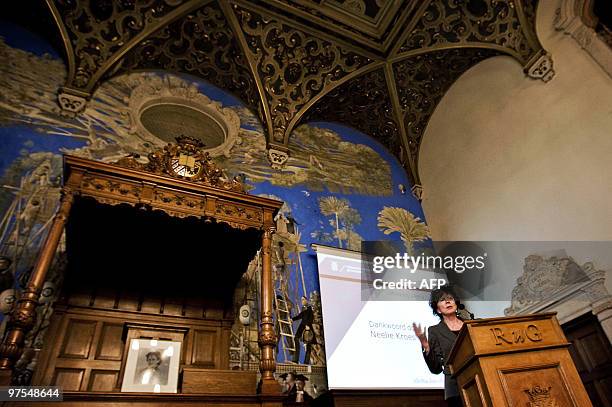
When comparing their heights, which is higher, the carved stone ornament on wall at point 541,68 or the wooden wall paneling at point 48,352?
the carved stone ornament on wall at point 541,68

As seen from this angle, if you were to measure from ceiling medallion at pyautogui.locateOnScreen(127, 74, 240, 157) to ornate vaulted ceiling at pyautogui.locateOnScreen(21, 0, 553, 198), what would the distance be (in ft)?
1.39

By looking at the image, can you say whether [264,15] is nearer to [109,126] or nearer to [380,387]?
[109,126]

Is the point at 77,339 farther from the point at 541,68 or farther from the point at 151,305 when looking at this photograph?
the point at 541,68

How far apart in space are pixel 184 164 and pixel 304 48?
439 cm

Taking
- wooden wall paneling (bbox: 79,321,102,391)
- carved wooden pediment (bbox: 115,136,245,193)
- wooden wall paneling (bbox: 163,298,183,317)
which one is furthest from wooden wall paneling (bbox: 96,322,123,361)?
carved wooden pediment (bbox: 115,136,245,193)

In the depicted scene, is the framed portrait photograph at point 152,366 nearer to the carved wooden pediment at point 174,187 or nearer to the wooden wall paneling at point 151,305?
the wooden wall paneling at point 151,305

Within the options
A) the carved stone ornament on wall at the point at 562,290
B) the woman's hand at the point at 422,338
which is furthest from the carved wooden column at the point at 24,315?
the carved stone ornament on wall at the point at 562,290

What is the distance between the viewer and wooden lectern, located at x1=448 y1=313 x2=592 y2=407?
2.40 metres

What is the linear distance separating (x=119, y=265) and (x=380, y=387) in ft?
12.8

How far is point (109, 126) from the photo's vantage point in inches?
252

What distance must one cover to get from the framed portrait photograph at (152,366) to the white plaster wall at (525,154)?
514 cm

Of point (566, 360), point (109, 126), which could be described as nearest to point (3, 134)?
point (109, 126)

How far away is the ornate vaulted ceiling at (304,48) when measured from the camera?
6.84m

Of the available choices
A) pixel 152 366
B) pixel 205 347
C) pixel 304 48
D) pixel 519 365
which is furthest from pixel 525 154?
pixel 152 366
